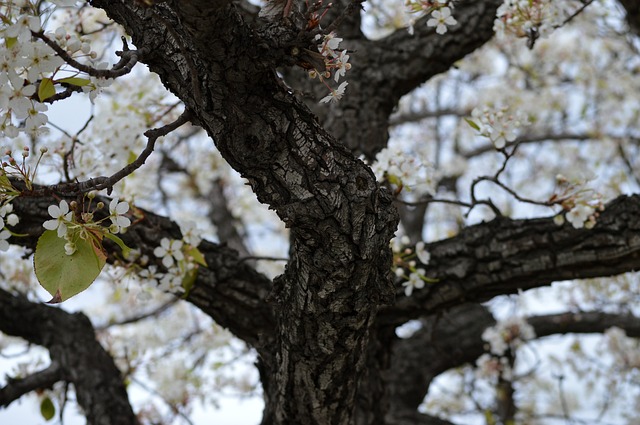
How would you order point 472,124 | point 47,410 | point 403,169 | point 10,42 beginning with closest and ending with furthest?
1. point 10,42
2. point 472,124
3. point 403,169
4. point 47,410

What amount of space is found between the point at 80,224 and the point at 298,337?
2.32 feet

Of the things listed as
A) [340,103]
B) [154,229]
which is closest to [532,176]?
[340,103]

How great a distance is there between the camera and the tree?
1216 mm

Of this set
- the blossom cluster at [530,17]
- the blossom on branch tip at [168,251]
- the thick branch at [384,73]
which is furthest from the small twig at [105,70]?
the thick branch at [384,73]

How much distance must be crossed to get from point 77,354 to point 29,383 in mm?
185

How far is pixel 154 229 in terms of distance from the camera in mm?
1940

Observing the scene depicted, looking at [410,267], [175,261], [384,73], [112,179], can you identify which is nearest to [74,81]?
[112,179]

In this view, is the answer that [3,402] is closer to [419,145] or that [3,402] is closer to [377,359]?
[377,359]

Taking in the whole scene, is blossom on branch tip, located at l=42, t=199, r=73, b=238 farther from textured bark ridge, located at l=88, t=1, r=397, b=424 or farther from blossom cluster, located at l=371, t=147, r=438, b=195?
blossom cluster, located at l=371, t=147, r=438, b=195

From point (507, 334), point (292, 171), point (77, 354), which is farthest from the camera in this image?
point (507, 334)

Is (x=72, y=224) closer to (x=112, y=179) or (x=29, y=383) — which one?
(x=112, y=179)

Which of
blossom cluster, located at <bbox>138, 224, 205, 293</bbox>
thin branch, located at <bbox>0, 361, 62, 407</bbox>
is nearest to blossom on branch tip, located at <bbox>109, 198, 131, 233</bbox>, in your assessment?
blossom cluster, located at <bbox>138, 224, 205, 293</bbox>

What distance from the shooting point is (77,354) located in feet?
7.73

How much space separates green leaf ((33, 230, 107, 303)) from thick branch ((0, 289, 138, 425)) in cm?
127
